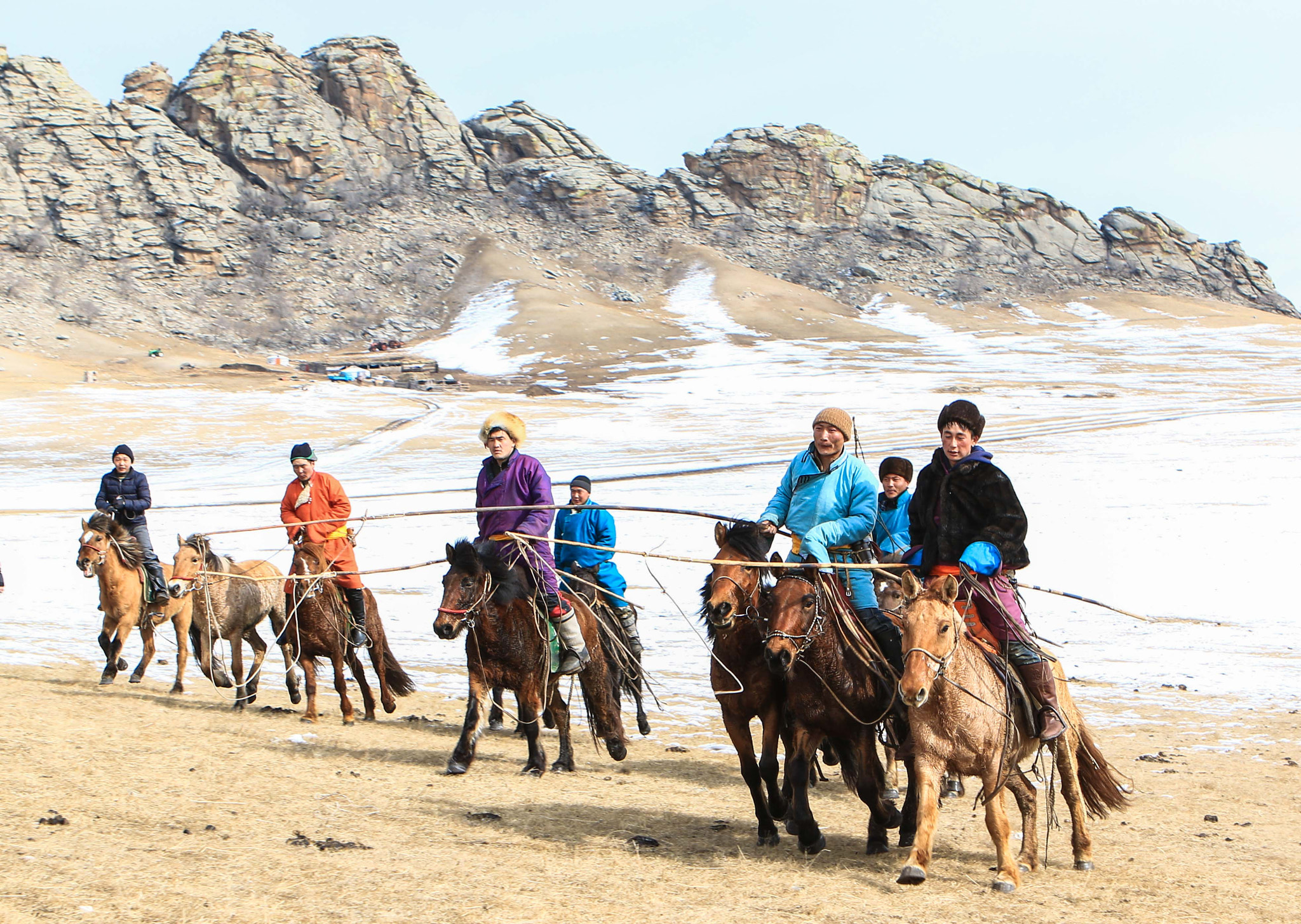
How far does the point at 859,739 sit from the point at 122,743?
18.5ft

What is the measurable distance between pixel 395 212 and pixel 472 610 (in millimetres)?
115673

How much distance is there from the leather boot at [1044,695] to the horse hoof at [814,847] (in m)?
1.41

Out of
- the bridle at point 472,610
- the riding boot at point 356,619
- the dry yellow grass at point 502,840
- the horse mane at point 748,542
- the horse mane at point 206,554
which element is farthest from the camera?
the horse mane at point 206,554

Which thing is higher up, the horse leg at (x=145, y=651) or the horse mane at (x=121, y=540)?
the horse mane at (x=121, y=540)

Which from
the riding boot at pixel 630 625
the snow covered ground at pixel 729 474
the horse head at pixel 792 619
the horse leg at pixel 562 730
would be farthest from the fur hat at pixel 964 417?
the riding boot at pixel 630 625

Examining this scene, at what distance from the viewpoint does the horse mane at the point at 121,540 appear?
38.3ft

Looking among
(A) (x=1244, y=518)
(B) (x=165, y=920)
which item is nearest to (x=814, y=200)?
(A) (x=1244, y=518)

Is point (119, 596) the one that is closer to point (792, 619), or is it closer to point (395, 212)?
point (792, 619)

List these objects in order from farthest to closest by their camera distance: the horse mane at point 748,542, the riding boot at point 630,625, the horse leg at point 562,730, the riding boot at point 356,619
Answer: the riding boot at point 356,619, the riding boot at point 630,625, the horse leg at point 562,730, the horse mane at point 748,542

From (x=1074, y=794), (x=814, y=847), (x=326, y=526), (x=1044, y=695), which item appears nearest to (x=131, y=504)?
(x=326, y=526)

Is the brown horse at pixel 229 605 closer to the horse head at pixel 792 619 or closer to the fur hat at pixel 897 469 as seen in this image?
the fur hat at pixel 897 469

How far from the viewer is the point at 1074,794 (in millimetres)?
6633

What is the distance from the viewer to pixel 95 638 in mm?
14328

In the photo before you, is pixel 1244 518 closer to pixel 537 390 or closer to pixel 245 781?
pixel 245 781
